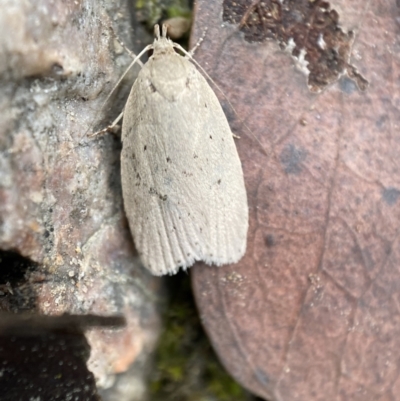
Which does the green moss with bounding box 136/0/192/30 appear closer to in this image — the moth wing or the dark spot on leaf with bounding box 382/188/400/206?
the moth wing

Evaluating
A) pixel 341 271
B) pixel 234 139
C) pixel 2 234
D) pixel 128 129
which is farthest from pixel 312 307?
pixel 2 234

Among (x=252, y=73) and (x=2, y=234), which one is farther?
(x=252, y=73)

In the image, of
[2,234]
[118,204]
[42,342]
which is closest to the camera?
[2,234]

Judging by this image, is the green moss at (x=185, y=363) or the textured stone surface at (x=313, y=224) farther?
the green moss at (x=185, y=363)

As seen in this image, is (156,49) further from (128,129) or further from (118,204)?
(118,204)

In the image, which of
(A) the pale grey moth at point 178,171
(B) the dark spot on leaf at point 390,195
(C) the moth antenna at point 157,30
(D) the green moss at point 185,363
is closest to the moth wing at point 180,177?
(A) the pale grey moth at point 178,171

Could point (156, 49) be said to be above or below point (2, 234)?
above

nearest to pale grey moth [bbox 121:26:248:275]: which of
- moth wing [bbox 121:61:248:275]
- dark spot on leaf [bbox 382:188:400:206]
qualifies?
moth wing [bbox 121:61:248:275]

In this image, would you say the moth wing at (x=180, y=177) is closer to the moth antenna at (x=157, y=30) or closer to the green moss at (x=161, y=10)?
the moth antenna at (x=157, y=30)

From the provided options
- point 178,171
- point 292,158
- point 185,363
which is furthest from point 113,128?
point 185,363
